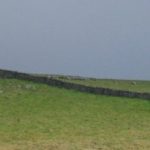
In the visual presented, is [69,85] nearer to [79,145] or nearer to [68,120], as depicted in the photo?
[68,120]

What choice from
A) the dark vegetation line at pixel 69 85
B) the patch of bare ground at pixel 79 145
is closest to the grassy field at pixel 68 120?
the patch of bare ground at pixel 79 145

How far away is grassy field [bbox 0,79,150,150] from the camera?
1240 cm

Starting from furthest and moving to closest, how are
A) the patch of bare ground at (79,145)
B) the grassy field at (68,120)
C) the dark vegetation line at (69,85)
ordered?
the dark vegetation line at (69,85) < the grassy field at (68,120) < the patch of bare ground at (79,145)

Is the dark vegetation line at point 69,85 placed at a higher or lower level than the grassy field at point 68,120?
higher

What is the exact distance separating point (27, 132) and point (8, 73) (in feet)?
43.9

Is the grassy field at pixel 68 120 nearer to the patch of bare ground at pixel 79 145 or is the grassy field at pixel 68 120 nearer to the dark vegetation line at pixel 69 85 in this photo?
the patch of bare ground at pixel 79 145

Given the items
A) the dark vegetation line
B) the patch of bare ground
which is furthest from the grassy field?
the dark vegetation line

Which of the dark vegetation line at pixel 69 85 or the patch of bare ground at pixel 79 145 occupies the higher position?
the dark vegetation line at pixel 69 85

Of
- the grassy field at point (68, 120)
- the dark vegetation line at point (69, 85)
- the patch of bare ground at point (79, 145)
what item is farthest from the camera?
the dark vegetation line at point (69, 85)

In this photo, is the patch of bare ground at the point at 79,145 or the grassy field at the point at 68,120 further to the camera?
the grassy field at the point at 68,120

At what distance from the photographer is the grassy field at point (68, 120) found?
40.7 feet

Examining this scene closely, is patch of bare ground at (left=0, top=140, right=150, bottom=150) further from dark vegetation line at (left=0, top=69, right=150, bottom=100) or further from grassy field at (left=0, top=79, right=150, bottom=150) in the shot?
dark vegetation line at (left=0, top=69, right=150, bottom=100)

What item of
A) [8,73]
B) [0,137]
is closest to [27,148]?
[0,137]

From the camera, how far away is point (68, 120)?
52.9ft
